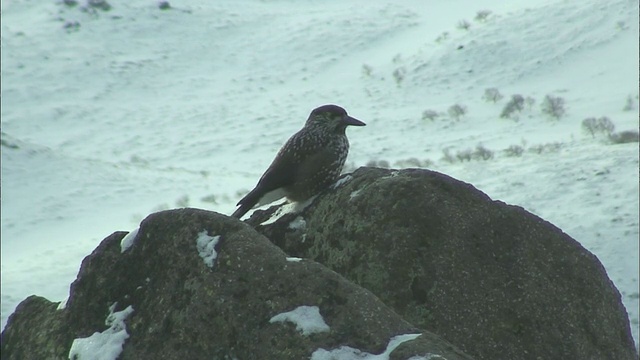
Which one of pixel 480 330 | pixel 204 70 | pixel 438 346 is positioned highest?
pixel 438 346

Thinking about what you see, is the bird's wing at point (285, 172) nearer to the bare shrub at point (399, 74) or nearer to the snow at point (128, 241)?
the snow at point (128, 241)

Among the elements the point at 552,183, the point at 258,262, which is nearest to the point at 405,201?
the point at 258,262

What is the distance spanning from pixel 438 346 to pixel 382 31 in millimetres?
33305

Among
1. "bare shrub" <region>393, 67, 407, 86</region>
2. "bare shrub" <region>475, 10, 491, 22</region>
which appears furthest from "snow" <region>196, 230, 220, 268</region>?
"bare shrub" <region>475, 10, 491, 22</region>

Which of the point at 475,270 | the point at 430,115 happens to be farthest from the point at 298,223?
the point at 430,115

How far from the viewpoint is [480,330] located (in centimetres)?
577

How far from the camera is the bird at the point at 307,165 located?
6.79 metres

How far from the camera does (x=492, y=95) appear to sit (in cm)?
2872

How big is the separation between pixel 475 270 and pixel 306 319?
1.62 metres

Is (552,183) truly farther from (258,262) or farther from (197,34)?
(197,34)

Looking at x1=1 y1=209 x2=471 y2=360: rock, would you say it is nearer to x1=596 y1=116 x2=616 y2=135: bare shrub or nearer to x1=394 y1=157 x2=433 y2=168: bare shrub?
x1=394 y1=157 x2=433 y2=168: bare shrub

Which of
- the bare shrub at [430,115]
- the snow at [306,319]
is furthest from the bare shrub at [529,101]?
the snow at [306,319]

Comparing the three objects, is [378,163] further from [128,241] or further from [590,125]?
[128,241]

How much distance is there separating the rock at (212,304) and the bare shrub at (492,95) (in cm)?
2385
